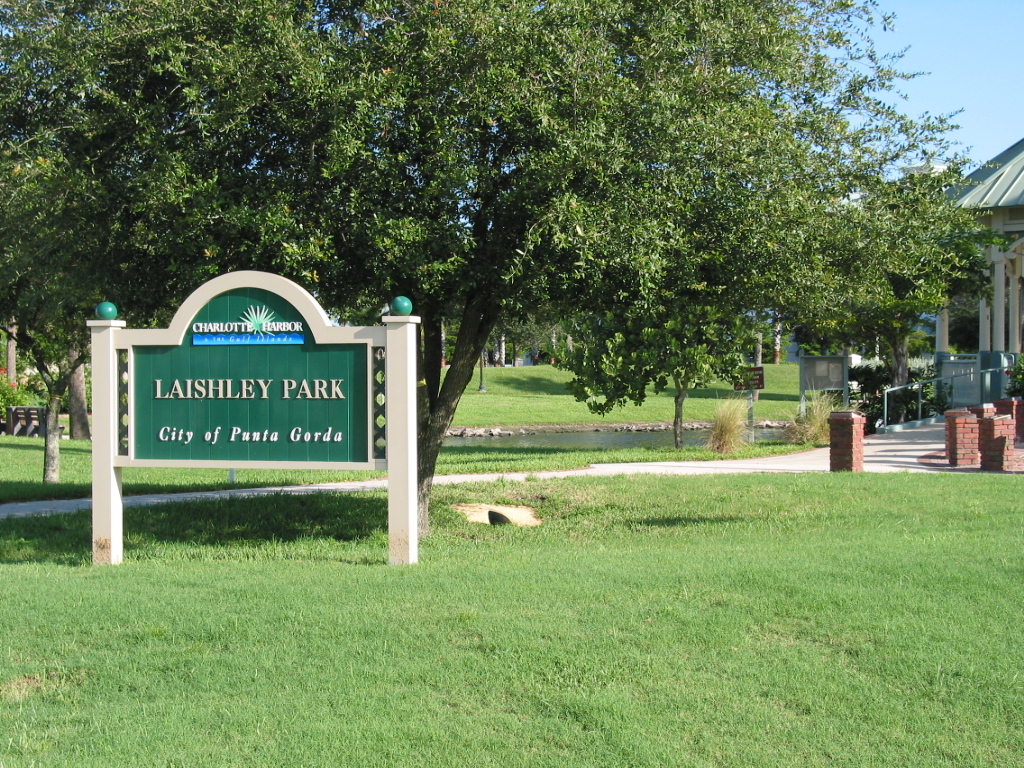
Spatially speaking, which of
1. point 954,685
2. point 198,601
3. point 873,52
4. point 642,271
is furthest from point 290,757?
point 873,52

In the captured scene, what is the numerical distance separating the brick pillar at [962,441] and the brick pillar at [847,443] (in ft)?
5.99

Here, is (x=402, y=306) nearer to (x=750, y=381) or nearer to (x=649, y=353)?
(x=649, y=353)

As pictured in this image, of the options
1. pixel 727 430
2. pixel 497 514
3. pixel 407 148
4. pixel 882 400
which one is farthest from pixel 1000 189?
pixel 407 148

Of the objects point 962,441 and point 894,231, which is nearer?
point 894,231

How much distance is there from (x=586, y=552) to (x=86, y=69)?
5895mm

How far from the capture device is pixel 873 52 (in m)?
11.5

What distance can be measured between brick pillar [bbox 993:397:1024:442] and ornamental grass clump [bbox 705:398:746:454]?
4636 mm

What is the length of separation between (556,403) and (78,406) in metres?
23.3

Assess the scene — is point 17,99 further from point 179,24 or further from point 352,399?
point 352,399

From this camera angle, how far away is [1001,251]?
75.4 ft

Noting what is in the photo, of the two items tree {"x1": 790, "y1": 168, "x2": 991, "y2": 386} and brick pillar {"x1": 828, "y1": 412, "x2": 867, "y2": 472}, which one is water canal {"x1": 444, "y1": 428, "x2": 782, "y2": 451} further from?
tree {"x1": 790, "y1": 168, "x2": 991, "y2": 386}

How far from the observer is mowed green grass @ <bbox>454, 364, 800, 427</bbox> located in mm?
39750

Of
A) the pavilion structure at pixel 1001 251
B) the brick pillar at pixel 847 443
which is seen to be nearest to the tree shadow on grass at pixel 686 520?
the brick pillar at pixel 847 443

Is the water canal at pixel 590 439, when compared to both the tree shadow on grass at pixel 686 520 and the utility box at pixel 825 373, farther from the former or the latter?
the tree shadow on grass at pixel 686 520
